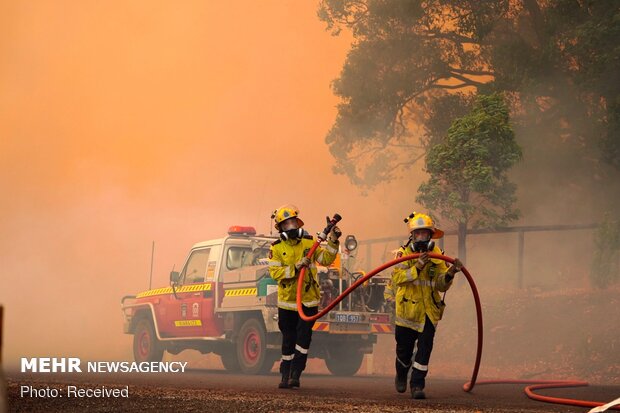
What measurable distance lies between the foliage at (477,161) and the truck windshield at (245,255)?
7.31 metres

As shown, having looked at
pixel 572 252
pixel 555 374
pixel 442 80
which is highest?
pixel 442 80

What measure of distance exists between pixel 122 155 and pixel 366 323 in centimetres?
2307

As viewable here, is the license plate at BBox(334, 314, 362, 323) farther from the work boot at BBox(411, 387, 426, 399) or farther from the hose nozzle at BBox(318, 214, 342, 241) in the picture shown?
the work boot at BBox(411, 387, 426, 399)

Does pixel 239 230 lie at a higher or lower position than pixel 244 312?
higher

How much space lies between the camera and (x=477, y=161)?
22.2 m

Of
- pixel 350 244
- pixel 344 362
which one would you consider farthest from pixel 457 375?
pixel 350 244

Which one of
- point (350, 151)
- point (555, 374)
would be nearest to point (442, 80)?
point (350, 151)

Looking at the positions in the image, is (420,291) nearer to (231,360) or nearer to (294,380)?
(294,380)

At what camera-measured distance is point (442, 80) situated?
2797 centimetres

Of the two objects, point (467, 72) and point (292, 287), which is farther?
point (467, 72)

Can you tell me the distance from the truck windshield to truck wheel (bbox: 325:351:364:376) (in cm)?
202

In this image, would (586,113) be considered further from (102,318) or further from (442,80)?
(102,318)

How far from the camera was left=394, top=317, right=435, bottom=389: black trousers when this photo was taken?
10.0m

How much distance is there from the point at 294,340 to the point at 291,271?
84 centimetres
